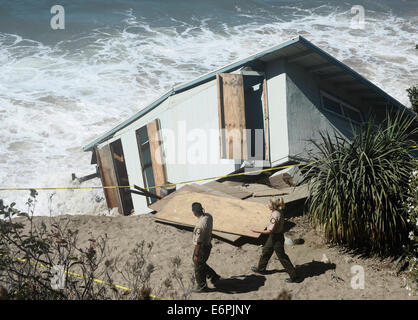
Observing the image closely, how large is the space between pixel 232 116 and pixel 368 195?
193 inches

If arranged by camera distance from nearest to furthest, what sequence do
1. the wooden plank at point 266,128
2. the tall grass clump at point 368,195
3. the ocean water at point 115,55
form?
the tall grass clump at point 368,195
the wooden plank at point 266,128
the ocean water at point 115,55

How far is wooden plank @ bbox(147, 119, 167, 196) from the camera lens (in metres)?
14.5

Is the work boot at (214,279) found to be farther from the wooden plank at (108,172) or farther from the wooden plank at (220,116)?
the wooden plank at (108,172)

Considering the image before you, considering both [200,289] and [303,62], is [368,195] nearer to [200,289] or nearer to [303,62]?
[200,289]

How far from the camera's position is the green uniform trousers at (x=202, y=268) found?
725 centimetres

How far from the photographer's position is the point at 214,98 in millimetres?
12859

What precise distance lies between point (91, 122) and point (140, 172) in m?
18.4

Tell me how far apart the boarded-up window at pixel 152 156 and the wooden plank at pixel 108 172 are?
1.92 m

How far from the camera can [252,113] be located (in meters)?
12.8
